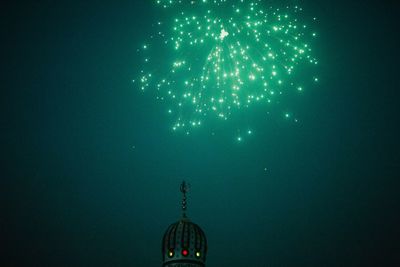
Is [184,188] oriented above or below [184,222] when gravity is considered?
above

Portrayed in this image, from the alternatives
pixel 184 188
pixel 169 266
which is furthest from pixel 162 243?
pixel 184 188

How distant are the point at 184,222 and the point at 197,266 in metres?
2.62

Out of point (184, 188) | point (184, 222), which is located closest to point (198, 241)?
point (184, 222)

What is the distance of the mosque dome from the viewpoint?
26.2m

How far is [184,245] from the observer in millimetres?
26484

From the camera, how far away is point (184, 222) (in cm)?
2750

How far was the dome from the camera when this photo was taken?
26.2m

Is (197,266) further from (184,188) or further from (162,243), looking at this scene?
(184,188)

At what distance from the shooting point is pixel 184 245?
26.5 meters

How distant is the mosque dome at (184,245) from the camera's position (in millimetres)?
26219

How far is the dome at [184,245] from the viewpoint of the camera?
26.2m

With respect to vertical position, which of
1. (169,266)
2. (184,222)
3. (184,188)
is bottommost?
(169,266)

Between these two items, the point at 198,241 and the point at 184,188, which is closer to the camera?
the point at 198,241

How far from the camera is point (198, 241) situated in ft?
88.5
